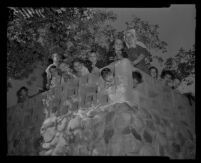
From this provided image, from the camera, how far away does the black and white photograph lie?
4055mm

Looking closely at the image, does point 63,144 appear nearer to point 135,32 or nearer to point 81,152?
point 81,152

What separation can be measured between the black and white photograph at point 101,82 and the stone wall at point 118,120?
0.04 feet

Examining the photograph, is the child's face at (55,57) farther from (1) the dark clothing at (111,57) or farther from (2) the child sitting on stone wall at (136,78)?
(2) the child sitting on stone wall at (136,78)

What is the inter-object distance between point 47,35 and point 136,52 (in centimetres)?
165

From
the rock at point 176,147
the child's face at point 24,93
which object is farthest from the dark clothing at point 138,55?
the child's face at point 24,93

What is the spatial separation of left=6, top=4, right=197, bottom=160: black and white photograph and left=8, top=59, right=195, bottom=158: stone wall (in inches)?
0.5

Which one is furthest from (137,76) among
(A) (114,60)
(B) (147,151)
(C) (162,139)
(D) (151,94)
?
(B) (147,151)

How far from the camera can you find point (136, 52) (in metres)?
4.83

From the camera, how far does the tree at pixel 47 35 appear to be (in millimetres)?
5312

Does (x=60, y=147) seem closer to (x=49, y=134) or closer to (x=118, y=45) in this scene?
(x=49, y=134)

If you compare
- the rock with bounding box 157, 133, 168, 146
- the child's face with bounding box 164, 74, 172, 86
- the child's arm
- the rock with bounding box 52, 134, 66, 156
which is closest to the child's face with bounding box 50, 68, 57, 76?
the rock with bounding box 52, 134, 66, 156

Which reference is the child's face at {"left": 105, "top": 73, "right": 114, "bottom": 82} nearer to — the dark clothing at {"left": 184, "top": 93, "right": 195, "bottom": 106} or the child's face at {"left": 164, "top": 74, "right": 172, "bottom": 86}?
the child's face at {"left": 164, "top": 74, "right": 172, "bottom": 86}
